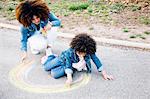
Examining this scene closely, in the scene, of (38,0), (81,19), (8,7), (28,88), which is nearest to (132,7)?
(81,19)

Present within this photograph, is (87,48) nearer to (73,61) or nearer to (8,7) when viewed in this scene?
(73,61)

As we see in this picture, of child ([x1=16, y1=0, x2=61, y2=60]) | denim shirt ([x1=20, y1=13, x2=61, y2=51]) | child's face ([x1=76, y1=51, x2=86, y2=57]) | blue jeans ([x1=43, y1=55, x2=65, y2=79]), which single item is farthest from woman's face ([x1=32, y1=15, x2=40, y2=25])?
child's face ([x1=76, y1=51, x2=86, y2=57])

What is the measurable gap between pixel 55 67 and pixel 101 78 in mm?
652

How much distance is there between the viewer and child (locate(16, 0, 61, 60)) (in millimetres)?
5480

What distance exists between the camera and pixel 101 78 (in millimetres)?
5402

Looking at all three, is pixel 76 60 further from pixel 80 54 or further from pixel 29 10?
pixel 29 10

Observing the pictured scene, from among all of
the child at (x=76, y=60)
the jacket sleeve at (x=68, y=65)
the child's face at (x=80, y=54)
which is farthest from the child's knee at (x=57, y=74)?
the child's face at (x=80, y=54)

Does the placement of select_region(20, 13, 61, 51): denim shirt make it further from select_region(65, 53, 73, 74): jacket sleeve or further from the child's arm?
the child's arm

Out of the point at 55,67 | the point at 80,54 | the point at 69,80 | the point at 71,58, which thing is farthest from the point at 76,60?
the point at 55,67

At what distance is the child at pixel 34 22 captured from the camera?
5.48 m

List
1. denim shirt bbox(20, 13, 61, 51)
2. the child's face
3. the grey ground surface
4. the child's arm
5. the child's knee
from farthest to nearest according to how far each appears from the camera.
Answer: denim shirt bbox(20, 13, 61, 51) → the child's knee → the child's arm → the child's face → the grey ground surface

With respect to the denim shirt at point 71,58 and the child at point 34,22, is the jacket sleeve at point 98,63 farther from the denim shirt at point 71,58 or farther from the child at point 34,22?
the child at point 34,22

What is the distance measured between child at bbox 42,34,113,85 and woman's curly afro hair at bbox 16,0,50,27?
64cm

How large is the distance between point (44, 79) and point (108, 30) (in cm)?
209
